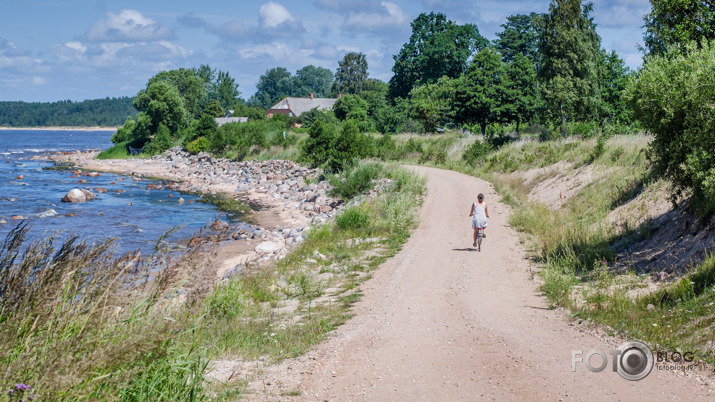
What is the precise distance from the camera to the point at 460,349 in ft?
25.1

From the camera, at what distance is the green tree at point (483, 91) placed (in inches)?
1678

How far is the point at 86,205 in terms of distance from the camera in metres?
31.9

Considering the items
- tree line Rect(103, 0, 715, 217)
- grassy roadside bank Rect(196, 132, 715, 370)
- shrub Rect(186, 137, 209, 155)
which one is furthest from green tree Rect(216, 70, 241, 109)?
grassy roadside bank Rect(196, 132, 715, 370)

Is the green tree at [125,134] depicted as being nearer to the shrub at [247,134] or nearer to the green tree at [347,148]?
the shrub at [247,134]

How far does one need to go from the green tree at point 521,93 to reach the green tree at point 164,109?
4564 centimetres

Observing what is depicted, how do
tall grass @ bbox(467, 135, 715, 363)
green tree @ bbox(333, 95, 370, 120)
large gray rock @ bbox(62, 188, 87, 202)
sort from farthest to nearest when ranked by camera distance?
green tree @ bbox(333, 95, 370, 120)
large gray rock @ bbox(62, 188, 87, 202)
tall grass @ bbox(467, 135, 715, 363)

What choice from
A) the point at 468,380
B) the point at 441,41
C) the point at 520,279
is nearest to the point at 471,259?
the point at 520,279

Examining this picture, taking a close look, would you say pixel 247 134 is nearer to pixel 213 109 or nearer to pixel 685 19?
pixel 213 109

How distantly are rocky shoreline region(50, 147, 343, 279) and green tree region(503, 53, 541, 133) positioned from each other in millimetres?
16319

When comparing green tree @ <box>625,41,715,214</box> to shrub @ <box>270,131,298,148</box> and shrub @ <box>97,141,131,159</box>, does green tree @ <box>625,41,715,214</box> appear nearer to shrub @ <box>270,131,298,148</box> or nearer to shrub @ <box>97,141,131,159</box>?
shrub @ <box>270,131,298,148</box>

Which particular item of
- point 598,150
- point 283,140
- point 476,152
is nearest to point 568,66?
point 476,152

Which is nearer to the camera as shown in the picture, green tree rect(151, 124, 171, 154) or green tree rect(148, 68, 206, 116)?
green tree rect(151, 124, 171, 154)

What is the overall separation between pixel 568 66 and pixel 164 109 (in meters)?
50.4

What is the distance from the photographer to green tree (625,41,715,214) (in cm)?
1028
